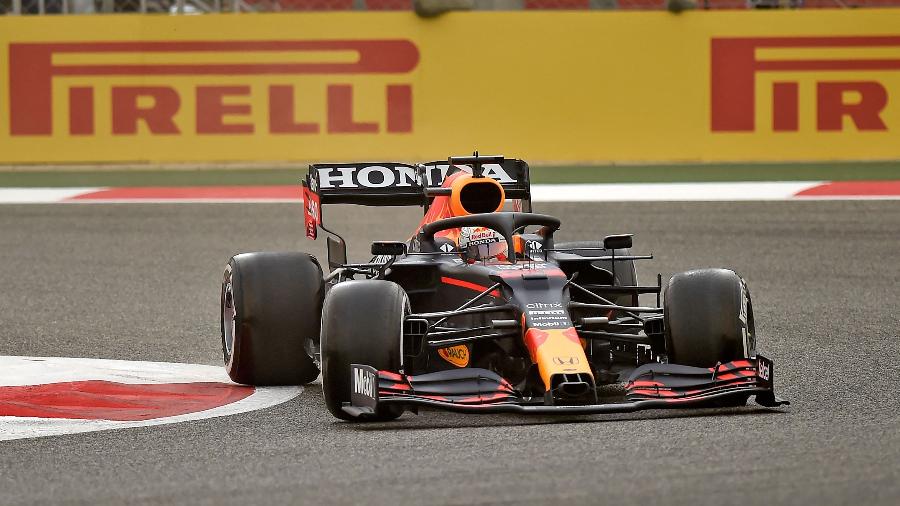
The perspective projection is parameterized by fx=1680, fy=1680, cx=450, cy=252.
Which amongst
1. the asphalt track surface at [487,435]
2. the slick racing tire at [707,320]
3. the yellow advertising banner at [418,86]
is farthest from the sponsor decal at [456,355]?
the yellow advertising banner at [418,86]

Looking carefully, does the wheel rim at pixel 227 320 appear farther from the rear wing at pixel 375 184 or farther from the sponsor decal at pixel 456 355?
the sponsor decal at pixel 456 355

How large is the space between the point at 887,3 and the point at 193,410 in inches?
509

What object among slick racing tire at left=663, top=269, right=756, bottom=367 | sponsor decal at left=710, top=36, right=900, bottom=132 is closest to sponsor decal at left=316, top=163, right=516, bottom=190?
slick racing tire at left=663, top=269, right=756, bottom=367

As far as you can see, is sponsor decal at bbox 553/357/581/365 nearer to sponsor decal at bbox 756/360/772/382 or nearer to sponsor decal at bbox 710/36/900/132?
sponsor decal at bbox 756/360/772/382

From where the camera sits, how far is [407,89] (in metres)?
17.4

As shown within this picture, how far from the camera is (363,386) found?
625 cm

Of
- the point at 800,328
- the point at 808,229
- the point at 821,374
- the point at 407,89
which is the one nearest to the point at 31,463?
the point at 821,374

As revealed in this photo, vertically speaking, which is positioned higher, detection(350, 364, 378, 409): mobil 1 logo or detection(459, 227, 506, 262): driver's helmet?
detection(459, 227, 506, 262): driver's helmet

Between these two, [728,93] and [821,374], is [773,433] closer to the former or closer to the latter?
[821,374]

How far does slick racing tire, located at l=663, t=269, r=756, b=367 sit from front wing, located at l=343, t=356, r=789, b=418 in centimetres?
9

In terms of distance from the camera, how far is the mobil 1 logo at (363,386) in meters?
6.14

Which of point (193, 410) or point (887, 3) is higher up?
point (887, 3)

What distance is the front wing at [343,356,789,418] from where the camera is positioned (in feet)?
20.0

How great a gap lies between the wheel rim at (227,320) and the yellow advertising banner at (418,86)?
9.53m
